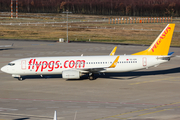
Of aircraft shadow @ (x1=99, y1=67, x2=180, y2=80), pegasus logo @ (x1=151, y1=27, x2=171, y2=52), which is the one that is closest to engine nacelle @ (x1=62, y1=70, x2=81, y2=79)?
aircraft shadow @ (x1=99, y1=67, x2=180, y2=80)

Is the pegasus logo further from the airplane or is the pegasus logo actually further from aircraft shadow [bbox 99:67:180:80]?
aircraft shadow [bbox 99:67:180:80]

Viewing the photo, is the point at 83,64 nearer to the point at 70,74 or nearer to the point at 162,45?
the point at 70,74

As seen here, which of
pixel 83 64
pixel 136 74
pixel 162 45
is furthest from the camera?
pixel 136 74

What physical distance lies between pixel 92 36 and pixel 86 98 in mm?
93934

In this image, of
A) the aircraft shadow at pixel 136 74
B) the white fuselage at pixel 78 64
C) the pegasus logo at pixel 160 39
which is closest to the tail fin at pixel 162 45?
the pegasus logo at pixel 160 39

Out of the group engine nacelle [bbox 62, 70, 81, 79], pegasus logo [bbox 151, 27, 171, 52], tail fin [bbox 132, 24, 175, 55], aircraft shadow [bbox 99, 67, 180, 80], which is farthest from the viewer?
aircraft shadow [bbox 99, 67, 180, 80]

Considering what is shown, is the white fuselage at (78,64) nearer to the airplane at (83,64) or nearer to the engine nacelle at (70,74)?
the airplane at (83,64)

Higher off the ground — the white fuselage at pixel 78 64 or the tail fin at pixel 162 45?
the tail fin at pixel 162 45

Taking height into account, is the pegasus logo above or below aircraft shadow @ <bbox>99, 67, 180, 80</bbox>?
above

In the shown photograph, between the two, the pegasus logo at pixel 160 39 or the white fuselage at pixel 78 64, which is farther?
the pegasus logo at pixel 160 39

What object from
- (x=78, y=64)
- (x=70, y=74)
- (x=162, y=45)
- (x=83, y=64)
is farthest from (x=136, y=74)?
(x=70, y=74)

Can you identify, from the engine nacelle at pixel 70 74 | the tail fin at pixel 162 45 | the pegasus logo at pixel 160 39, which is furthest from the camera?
the pegasus logo at pixel 160 39

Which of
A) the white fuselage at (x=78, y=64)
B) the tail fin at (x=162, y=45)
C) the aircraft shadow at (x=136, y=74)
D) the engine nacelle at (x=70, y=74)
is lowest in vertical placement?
the aircraft shadow at (x=136, y=74)

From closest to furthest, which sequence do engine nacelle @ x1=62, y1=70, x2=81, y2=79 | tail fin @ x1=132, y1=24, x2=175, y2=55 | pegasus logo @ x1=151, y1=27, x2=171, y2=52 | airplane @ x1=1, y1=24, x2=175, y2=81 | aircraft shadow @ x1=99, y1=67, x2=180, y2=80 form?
engine nacelle @ x1=62, y1=70, x2=81, y2=79, airplane @ x1=1, y1=24, x2=175, y2=81, tail fin @ x1=132, y1=24, x2=175, y2=55, pegasus logo @ x1=151, y1=27, x2=171, y2=52, aircraft shadow @ x1=99, y1=67, x2=180, y2=80
